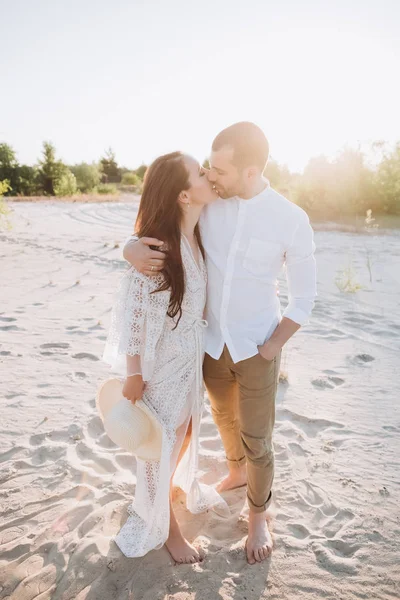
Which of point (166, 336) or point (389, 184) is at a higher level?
point (389, 184)

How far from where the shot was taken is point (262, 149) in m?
2.12

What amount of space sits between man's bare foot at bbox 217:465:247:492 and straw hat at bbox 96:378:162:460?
81 centimetres

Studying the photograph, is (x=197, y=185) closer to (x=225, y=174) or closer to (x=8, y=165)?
(x=225, y=174)

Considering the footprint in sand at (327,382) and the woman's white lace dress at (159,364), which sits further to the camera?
the footprint in sand at (327,382)

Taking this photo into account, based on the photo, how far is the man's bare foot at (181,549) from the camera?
231 cm

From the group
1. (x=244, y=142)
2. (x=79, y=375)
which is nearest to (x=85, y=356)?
(x=79, y=375)

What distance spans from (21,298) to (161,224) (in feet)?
15.7

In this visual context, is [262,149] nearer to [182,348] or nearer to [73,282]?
[182,348]

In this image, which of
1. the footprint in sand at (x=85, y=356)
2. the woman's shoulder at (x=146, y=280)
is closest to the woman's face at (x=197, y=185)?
the woman's shoulder at (x=146, y=280)

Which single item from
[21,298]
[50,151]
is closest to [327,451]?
[21,298]

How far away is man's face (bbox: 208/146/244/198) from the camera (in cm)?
210

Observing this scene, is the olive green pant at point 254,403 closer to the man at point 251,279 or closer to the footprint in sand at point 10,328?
the man at point 251,279

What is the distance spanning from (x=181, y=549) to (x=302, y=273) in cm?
153

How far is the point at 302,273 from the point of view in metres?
2.21
